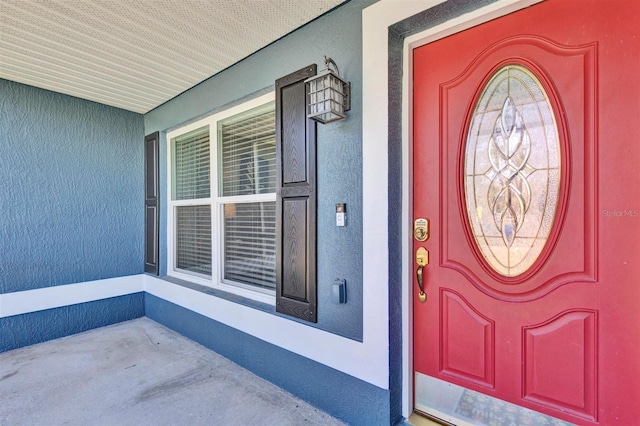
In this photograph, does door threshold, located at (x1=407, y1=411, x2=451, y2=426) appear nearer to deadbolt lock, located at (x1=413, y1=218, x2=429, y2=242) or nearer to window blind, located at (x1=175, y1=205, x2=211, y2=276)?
deadbolt lock, located at (x1=413, y1=218, x2=429, y2=242)

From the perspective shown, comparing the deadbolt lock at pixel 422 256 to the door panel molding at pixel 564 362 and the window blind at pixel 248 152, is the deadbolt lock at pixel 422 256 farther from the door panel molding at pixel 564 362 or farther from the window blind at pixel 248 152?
the window blind at pixel 248 152

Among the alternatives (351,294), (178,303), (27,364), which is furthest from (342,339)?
(27,364)

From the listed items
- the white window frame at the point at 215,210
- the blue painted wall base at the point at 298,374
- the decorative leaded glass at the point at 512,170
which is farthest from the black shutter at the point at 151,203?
the decorative leaded glass at the point at 512,170

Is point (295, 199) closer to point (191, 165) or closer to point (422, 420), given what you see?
point (422, 420)

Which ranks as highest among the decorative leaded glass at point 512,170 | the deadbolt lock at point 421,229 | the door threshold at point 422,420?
the decorative leaded glass at point 512,170

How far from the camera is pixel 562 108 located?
134 cm

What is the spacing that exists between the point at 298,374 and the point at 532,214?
1.77 meters

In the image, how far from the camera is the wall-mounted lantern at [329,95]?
5.78ft

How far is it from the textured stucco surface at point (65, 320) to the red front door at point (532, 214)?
11.6 ft

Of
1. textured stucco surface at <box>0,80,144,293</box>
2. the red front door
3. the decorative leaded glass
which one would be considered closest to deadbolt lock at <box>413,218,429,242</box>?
the red front door

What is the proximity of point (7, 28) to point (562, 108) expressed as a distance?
3.44 metres

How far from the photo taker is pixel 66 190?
330cm

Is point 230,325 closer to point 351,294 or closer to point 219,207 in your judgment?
point 219,207

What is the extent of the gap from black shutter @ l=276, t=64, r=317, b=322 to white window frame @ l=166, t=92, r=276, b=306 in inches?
10.0
